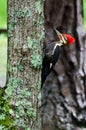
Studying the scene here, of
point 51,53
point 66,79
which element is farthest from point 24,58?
point 66,79

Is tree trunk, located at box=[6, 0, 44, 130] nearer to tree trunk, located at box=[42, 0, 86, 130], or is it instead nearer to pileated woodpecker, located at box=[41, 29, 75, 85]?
pileated woodpecker, located at box=[41, 29, 75, 85]

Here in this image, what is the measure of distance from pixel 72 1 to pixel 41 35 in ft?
8.48

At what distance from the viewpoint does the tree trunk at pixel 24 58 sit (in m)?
3.09

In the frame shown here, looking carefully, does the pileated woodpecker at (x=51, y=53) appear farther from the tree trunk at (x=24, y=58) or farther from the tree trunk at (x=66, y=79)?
the tree trunk at (x=66, y=79)

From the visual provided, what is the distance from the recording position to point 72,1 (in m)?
5.68

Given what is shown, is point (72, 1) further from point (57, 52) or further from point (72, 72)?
point (57, 52)

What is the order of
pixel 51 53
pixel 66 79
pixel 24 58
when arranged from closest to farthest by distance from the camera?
pixel 24 58 → pixel 51 53 → pixel 66 79

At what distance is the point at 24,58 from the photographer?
10.3 ft

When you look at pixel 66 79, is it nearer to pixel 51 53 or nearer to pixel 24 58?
pixel 51 53

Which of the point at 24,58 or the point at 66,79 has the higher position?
the point at 24,58

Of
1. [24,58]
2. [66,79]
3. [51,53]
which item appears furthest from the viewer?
[66,79]

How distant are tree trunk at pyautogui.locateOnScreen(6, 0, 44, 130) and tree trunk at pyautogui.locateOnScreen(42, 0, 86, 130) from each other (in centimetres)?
260

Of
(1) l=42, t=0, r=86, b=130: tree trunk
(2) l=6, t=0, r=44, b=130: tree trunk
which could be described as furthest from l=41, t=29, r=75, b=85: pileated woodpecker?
(1) l=42, t=0, r=86, b=130: tree trunk

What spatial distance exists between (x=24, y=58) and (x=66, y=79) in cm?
303
